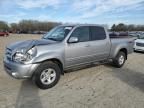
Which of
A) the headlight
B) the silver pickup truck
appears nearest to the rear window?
the silver pickup truck

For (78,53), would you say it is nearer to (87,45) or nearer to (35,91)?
(87,45)

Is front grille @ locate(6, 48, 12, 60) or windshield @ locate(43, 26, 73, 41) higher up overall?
windshield @ locate(43, 26, 73, 41)

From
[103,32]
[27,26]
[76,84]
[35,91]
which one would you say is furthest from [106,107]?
[27,26]

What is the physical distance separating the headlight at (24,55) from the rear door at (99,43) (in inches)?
90.1

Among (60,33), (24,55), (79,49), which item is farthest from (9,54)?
(79,49)

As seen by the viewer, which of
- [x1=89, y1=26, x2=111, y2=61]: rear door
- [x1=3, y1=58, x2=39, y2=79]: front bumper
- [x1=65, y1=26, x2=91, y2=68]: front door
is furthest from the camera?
[x1=89, y1=26, x2=111, y2=61]: rear door

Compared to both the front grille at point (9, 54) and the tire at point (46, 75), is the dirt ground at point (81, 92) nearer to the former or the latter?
the tire at point (46, 75)

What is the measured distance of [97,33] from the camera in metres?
6.71

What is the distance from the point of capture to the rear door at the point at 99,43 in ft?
21.0

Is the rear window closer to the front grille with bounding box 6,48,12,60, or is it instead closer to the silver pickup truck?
the silver pickup truck

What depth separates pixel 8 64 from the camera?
5031 mm

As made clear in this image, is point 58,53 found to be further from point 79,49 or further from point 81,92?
point 81,92

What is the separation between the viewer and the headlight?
476cm

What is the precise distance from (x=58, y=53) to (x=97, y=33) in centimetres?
215
